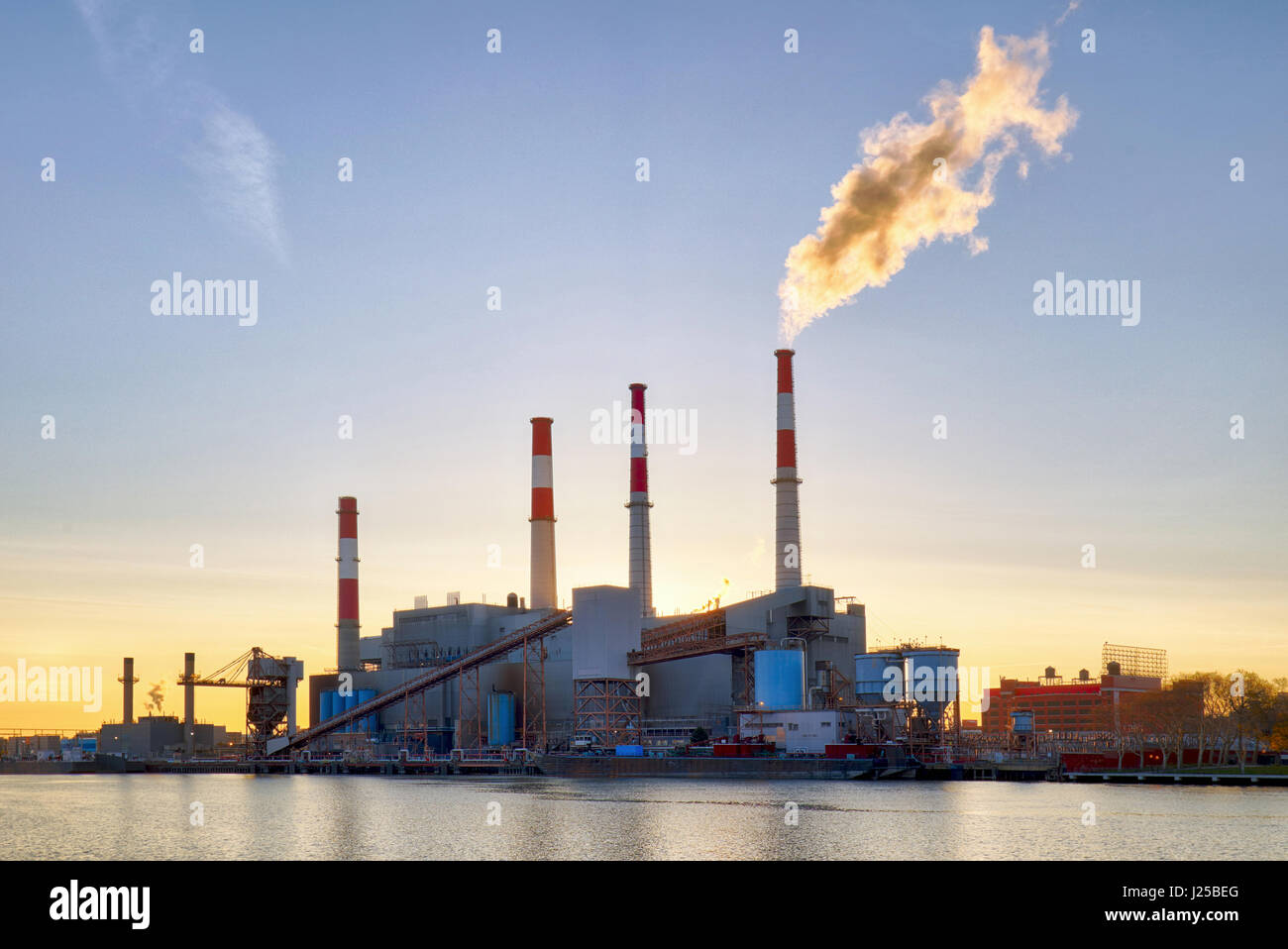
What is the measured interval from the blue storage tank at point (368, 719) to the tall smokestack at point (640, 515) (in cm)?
3341

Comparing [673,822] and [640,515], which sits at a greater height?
[640,515]

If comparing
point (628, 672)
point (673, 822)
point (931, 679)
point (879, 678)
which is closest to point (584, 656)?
point (628, 672)

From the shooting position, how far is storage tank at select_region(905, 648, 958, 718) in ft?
330

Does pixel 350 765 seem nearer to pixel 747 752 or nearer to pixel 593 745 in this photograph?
pixel 593 745

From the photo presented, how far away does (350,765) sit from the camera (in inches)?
4948

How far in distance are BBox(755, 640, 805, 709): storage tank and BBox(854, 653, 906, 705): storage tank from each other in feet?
18.1

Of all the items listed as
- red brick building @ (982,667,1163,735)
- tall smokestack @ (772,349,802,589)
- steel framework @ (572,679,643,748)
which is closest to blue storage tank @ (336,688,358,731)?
steel framework @ (572,679,643,748)

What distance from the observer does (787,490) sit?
105688mm

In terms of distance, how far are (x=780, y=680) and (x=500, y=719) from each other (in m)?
32.9

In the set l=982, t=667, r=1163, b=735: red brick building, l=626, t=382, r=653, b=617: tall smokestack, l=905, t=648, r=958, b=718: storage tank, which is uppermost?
l=626, t=382, r=653, b=617: tall smokestack

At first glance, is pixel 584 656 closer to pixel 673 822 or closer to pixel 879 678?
pixel 879 678

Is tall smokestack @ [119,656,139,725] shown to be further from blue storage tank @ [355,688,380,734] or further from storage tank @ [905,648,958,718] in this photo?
storage tank @ [905,648,958,718]

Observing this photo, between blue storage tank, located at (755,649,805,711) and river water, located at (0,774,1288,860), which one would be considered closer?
river water, located at (0,774,1288,860)
